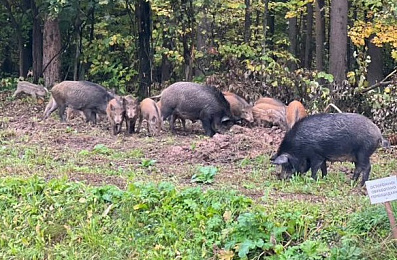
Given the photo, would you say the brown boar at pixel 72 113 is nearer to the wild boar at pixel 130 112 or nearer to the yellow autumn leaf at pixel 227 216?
the wild boar at pixel 130 112

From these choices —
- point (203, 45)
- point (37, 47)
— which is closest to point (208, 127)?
point (203, 45)

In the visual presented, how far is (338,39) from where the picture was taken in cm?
1681

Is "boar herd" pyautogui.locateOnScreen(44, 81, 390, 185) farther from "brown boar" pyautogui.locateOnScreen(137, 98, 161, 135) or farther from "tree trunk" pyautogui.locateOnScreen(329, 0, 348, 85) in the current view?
"tree trunk" pyautogui.locateOnScreen(329, 0, 348, 85)

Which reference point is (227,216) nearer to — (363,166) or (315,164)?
(315,164)

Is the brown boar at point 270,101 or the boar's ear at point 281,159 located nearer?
the boar's ear at point 281,159

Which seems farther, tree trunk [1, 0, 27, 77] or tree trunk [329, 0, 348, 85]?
tree trunk [1, 0, 27, 77]

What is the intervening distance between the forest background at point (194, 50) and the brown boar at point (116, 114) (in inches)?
135

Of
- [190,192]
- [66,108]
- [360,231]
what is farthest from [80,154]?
[66,108]

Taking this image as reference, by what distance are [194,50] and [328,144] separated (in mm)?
10613

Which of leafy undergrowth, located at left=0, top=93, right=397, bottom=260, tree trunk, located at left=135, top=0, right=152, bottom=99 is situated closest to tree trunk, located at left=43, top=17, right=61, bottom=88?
tree trunk, located at left=135, top=0, right=152, bottom=99

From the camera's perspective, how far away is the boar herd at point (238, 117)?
910 centimetres

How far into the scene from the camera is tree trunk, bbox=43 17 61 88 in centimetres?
2092

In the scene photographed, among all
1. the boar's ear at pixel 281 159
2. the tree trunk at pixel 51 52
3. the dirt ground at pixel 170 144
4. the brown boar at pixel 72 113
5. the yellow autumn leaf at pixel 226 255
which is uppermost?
the tree trunk at pixel 51 52

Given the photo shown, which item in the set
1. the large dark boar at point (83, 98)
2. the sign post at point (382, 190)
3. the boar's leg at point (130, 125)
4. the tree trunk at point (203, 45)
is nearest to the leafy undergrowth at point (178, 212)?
the sign post at point (382, 190)
